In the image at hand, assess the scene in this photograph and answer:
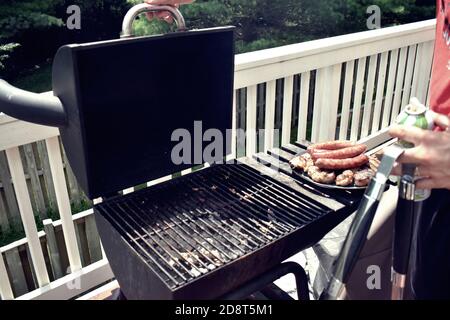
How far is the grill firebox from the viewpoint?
4.81 ft

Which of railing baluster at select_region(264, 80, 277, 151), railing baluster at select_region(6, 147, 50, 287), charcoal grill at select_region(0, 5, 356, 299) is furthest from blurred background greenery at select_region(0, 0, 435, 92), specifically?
charcoal grill at select_region(0, 5, 356, 299)

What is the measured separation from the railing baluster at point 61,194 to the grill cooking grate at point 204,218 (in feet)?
1.82

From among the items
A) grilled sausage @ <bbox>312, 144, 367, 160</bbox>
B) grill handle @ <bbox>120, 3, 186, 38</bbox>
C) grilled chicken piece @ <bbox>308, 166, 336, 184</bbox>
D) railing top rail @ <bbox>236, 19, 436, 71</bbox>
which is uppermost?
grill handle @ <bbox>120, 3, 186, 38</bbox>

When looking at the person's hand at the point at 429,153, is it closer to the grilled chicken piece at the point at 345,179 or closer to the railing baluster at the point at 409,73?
the grilled chicken piece at the point at 345,179

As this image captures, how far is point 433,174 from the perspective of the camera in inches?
48.9

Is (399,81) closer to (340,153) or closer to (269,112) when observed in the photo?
(269,112)

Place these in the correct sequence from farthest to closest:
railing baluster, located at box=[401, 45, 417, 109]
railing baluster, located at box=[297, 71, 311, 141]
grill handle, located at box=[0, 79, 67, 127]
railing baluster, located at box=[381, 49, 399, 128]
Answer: railing baluster, located at box=[401, 45, 417, 109], railing baluster, located at box=[381, 49, 399, 128], railing baluster, located at box=[297, 71, 311, 141], grill handle, located at box=[0, 79, 67, 127]

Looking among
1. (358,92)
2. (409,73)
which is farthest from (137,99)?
(409,73)

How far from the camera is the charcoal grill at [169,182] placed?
1526 millimetres

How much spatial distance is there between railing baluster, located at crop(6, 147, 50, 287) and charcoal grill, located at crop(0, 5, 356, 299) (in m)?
0.47

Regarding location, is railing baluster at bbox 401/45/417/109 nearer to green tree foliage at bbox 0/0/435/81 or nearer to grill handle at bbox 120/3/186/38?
grill handle at bbox 120/3/186/38

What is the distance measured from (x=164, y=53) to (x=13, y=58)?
10.4m

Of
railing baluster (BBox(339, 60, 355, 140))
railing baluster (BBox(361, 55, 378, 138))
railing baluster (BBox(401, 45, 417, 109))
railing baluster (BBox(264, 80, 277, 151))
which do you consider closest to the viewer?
railing baluster (BBox(264, 80, 277, 151))

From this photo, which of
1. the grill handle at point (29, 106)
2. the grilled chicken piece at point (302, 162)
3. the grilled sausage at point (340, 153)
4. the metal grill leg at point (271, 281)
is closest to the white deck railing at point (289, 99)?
the grill handle at point (29, 106)
